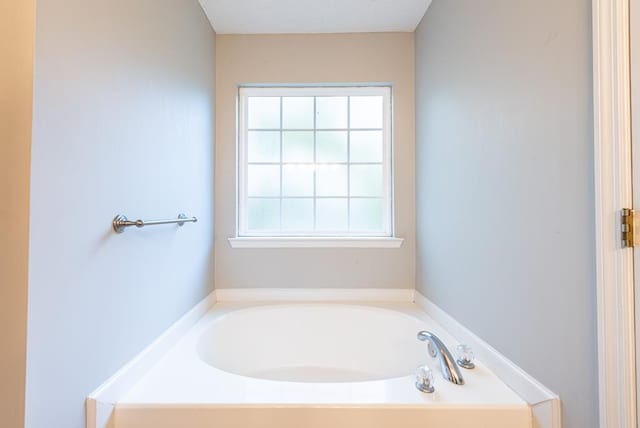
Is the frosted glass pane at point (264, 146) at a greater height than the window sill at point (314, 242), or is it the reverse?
the frosted glass pane at point (264, 146)

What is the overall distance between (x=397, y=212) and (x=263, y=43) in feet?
4.76

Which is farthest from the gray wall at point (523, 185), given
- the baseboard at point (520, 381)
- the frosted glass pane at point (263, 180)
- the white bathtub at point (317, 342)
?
the frosted glass pane at point (263, 180)

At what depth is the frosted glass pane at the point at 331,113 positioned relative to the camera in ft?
7.23

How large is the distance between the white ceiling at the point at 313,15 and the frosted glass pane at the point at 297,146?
2.19 feet

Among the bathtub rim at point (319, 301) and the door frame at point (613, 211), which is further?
the bathtub rim at point (319, 301)

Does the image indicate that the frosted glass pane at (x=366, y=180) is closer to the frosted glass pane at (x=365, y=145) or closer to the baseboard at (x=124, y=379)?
the frosted glass pane at (x=365, y=145)

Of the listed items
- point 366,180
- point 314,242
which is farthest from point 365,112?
point 314,242

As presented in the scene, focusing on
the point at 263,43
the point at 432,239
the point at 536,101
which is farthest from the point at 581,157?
the point at 263,43

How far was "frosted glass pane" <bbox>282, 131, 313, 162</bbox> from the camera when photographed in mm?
2201

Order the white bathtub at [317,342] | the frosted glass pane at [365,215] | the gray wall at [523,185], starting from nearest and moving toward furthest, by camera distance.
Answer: the gray wall at [523,185]
the white bathtub at [317,342]
the frosted glass pane at [365,215]

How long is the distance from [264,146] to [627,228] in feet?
6.32

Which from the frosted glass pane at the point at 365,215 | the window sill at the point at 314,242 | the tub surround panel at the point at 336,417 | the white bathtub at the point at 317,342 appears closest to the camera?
the tub surround panel at the point at 336,417

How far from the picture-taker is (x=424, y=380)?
3.41 ft

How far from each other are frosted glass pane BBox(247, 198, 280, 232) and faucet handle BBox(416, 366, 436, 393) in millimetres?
1375
